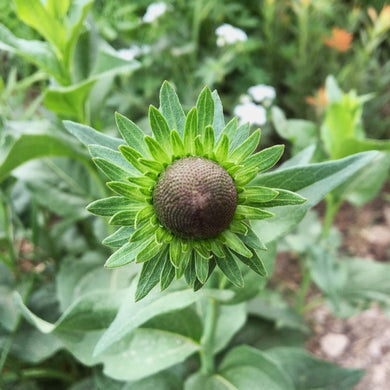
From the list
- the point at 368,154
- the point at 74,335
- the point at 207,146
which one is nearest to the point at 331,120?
the point at 368,154

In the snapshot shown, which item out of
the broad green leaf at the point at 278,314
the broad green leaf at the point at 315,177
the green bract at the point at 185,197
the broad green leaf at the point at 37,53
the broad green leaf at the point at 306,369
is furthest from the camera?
the broad green leaf at the point at 278,314

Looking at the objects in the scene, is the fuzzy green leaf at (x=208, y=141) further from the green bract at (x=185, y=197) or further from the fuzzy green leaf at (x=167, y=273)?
the fuzzy green leaf at (x=167, y=273)

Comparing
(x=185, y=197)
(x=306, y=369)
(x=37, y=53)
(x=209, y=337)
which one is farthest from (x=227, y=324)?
(x=37, y=53)

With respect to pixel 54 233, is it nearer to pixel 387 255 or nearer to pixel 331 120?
pixel 331 120

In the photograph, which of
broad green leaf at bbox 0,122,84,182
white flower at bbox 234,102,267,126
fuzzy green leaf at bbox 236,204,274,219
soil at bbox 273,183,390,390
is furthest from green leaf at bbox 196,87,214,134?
soil at bbox 273,183,390,390

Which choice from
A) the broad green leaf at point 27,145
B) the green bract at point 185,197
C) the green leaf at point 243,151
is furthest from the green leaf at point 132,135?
the broad green leaf at point 27,145

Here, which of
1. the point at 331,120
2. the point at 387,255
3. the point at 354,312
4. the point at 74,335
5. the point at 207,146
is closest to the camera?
the point at 207,146

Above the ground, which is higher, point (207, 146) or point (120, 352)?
point (207, 146)
